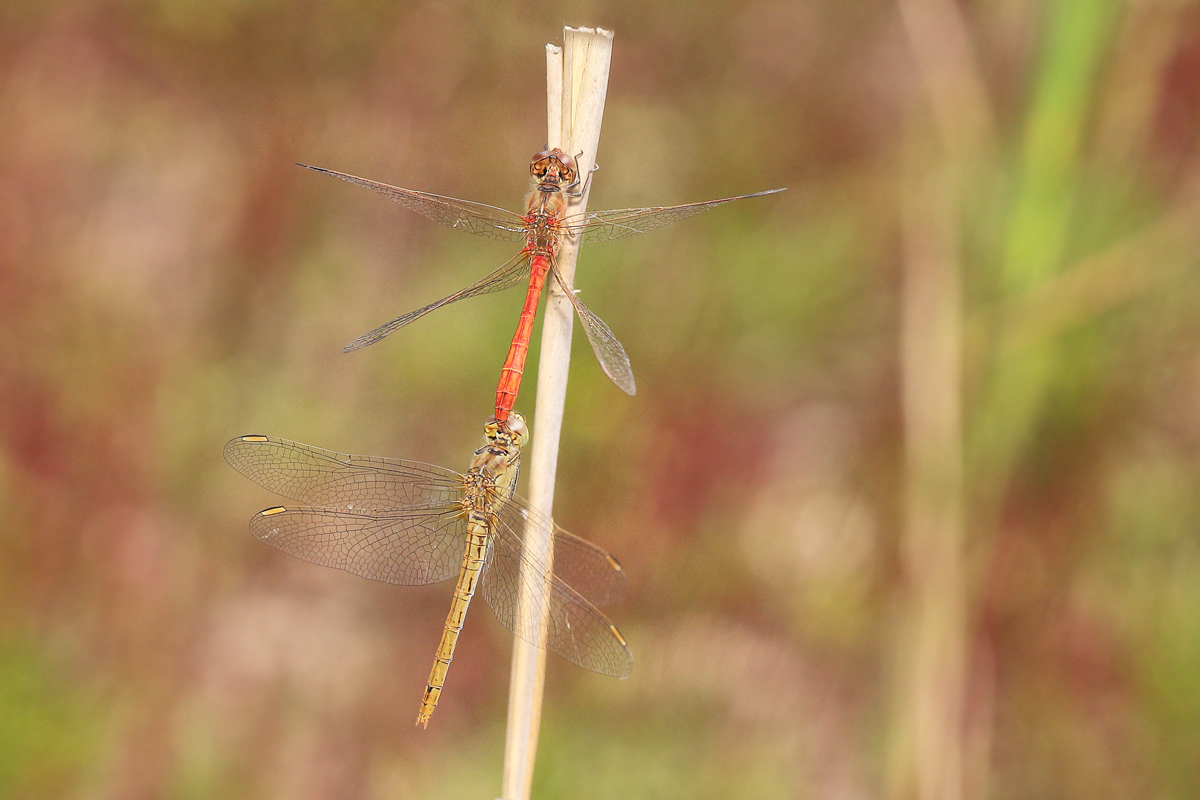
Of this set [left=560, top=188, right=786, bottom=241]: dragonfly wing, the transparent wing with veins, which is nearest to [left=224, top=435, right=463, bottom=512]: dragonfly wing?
the transparent wing with veins

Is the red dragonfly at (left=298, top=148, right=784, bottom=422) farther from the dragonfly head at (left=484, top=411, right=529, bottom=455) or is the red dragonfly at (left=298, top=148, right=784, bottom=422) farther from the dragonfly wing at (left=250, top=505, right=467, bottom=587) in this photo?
the dragonfly wing at (left=250, top=505, right=467, bottom=587)

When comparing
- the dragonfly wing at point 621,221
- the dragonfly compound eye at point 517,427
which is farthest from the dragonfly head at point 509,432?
the dragonfly wing at point 621,221

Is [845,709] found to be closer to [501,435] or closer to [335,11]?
[501,435]

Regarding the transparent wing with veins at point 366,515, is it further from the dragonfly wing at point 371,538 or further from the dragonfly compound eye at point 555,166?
the dragonfly compound eye at point 555,166

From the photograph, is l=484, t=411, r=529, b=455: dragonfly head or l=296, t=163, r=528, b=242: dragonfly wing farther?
l=296, t=163, r=528, b=242: dragonfly wing

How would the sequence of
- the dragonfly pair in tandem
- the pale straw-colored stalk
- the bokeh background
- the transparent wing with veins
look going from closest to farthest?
the pale straw-colored stalk, the dragonfly pair in tandem, the transparent wing with veins, the bokeh background

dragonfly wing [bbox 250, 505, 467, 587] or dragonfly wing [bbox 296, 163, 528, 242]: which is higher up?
dragonfly wing [bbox 296, 163, 528, 242]

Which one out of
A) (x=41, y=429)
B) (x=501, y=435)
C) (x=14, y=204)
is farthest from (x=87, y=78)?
(x=501, y=435)

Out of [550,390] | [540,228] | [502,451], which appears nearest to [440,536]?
[502,451]
